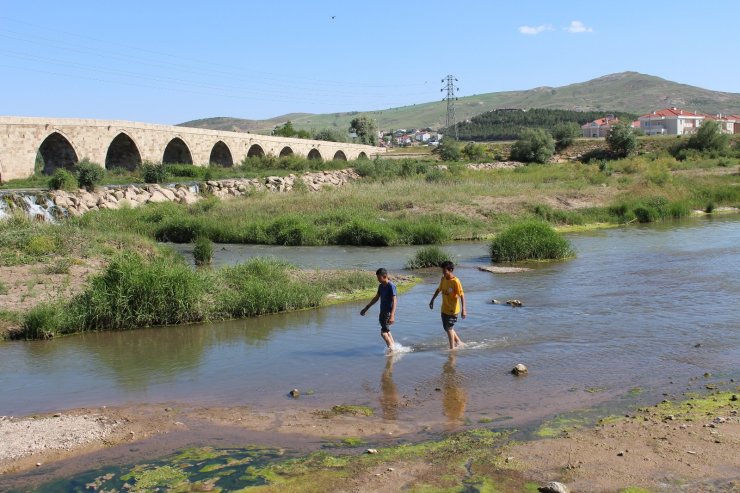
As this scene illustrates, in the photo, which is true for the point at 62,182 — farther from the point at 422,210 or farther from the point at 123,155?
the point at 123,155

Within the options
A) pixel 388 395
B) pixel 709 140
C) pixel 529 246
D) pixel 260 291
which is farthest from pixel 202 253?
pixel 709 140

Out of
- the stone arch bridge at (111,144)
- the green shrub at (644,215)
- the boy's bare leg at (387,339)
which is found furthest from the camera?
the stone arch bridge at (111,144)

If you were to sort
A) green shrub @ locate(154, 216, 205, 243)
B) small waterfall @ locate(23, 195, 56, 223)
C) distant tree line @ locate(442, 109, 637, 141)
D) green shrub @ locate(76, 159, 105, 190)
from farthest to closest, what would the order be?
1. distant tree line @ locate(442, 109, 637, 141)
2. green shrub @ locate(76, 159, 105, 190)
3. green shrub @ locate(154, 216, 205, 243)
4. small waterfall @ locate(23, 195, 56, 223)

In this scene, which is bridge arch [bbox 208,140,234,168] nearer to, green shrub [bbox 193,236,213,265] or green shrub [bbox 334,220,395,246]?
green shrub [bbox 334,220,395,246]

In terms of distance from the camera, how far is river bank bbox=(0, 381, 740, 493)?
6.51 metres

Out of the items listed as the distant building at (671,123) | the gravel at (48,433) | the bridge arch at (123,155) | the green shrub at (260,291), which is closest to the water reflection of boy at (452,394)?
the gravel at (48,433)

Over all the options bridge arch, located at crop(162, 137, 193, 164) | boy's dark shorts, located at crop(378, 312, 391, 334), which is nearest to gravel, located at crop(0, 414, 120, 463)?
boy's dark shorts, located at crop(378, 312, 391, 334)

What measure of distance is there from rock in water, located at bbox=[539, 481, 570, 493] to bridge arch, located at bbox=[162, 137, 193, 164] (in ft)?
166

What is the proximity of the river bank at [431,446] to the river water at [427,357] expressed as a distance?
0.56 m

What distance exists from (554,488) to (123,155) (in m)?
46.0

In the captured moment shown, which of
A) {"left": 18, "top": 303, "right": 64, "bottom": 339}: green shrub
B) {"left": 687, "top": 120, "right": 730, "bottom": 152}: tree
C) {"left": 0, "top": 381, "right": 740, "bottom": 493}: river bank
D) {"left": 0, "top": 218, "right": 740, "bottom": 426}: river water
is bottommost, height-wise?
{"left": 0, "top": 218, "right": 740, "bottom": 426}: river water

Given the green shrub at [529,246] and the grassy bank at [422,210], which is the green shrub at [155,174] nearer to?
the grassy bank at [422,210]

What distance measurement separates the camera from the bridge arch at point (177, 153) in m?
54.2

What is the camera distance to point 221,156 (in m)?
62.8
